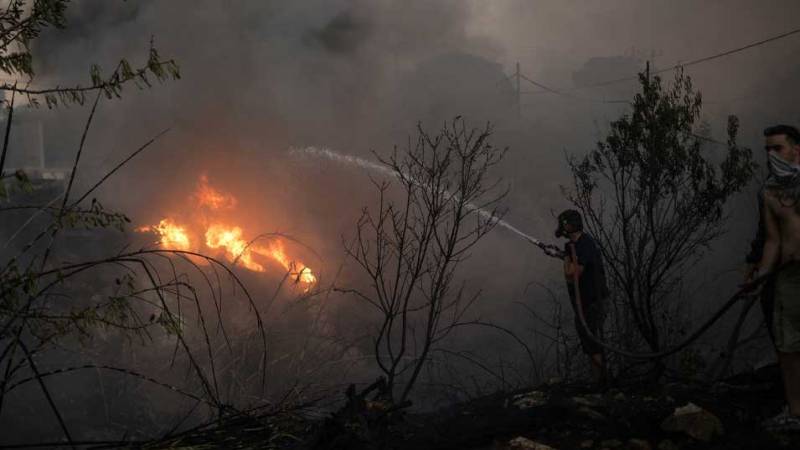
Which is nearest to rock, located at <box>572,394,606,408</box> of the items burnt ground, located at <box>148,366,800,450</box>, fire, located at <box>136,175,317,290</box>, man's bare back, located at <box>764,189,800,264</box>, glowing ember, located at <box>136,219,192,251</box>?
burnt ground, located at <box>148,366,800,450</box>

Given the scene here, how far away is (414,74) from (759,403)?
26474 mm

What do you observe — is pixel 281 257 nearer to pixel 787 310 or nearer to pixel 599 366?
pixel 599 366

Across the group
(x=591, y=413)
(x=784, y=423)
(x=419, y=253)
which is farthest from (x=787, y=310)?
(x=419, y=253)

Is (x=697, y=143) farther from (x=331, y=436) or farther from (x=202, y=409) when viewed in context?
(x=202, y=409)

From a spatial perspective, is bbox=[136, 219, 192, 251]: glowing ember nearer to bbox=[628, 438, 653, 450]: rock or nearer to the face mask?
bbox=[628, 438, 653, 450]: rock

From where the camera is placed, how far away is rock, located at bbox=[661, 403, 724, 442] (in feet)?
13.0

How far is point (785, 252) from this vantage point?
3.69 m

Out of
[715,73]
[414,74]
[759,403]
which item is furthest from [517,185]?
[759,403]

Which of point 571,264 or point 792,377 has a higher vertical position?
point 571,264

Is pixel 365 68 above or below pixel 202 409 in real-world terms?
above

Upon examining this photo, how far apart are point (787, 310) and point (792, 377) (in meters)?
0.41

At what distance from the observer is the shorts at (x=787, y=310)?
365cm

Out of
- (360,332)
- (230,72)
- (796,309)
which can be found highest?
(230,72)

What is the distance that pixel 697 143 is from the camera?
20.5 feet
